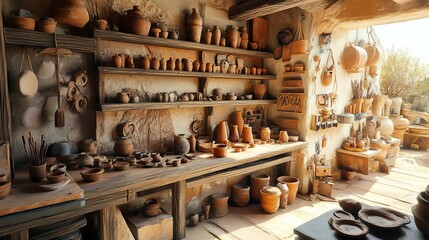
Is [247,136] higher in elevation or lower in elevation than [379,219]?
higher

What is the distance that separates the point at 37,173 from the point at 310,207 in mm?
3030

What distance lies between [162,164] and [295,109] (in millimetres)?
2146

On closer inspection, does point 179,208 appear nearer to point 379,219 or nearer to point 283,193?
point 283,193

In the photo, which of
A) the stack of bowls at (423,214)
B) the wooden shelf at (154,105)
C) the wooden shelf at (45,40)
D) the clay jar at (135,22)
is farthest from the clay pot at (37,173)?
the stack of bowls at (423,214)

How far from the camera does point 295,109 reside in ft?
12.0

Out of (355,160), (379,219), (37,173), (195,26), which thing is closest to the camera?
(379,219)

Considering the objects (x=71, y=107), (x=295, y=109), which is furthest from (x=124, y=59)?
(x=295, y=109)

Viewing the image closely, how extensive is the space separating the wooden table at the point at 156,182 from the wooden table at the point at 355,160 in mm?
1440

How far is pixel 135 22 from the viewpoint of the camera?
97.9 inches

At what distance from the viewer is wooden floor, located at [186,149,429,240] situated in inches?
109

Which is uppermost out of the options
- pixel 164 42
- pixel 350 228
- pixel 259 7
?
pixel 259 7

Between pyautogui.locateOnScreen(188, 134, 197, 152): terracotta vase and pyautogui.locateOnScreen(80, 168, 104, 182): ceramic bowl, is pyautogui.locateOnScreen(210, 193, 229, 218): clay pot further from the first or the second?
pyautogui.locateOnScreen(80, 168, 104, 182): ceramic bowl

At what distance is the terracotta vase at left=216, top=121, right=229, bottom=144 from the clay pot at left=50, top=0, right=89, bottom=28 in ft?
6.33

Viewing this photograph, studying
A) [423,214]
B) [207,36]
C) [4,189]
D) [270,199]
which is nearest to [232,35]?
[207,36]
